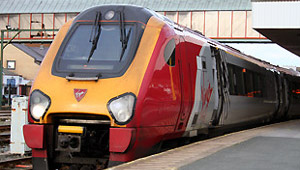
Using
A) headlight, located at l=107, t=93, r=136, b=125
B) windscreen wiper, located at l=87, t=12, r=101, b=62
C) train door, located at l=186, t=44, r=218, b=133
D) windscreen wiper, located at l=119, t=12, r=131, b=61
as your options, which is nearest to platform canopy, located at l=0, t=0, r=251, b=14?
train door, located at l=186, t=44, r=218, b=133

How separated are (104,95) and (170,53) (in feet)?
5.57

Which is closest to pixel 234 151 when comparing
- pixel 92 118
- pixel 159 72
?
pixel 159 72

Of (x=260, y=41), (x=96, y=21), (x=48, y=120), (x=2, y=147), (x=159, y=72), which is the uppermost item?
(x=260, y=41)

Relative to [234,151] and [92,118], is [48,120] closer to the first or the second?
[92,118]

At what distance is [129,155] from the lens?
26.1 feet

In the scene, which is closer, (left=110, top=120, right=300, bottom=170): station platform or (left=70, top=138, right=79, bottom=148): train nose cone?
(left=110, top=120, right=300, bottom=170): station platform

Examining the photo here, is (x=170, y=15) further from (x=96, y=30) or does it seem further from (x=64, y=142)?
(x=64, y=142)

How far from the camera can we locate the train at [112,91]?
7.91 metres

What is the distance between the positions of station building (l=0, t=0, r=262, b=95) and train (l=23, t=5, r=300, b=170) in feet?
98.1

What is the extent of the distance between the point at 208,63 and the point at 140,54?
9.97 feet

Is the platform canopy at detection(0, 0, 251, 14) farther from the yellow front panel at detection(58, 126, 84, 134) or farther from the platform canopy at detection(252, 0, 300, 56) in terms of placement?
the yellow front panel at detection(58, 126, 84, 134)

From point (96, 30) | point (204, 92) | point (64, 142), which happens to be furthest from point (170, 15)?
point (64, 142)

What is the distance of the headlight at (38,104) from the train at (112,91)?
0.05ft

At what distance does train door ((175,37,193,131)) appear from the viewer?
936 cm
